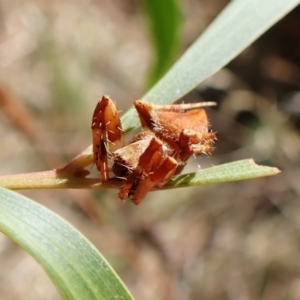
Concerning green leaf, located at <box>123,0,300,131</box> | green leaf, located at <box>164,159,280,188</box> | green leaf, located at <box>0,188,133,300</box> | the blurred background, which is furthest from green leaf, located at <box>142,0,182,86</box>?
the blurred background

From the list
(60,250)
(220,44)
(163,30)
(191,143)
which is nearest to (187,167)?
(163,30)

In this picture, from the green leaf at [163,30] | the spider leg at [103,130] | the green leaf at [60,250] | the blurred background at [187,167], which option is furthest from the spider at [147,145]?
the blurred background at [187,167]

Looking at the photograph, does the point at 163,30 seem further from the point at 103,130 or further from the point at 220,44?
the point at 103,130

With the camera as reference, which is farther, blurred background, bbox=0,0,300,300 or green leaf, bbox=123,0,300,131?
blurred background, bbox=0,0,300,300

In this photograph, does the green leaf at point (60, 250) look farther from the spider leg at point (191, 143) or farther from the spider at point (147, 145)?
the spider leg at point (191, 143)

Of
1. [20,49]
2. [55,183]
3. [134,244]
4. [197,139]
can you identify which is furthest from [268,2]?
[20,49]

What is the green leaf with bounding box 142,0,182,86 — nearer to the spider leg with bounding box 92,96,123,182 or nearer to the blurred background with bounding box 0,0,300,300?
the spider leg with bounding box 92,96,123,182

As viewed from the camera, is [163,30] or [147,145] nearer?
[147,145]
